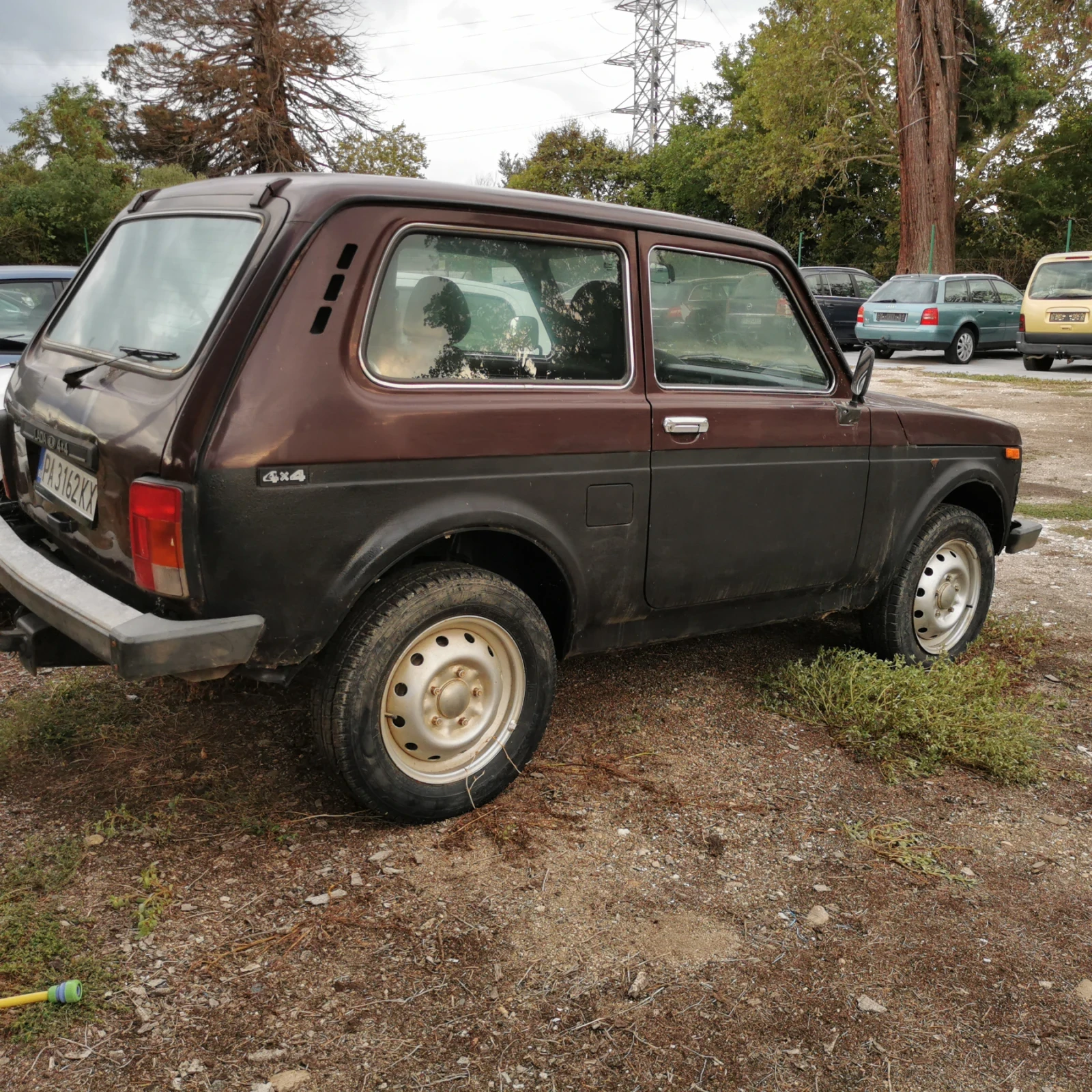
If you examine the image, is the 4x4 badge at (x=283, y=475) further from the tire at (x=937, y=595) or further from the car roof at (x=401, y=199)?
the tire at (x=937, y=595)

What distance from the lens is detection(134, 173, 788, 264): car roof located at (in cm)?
300

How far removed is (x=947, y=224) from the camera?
2503 cm

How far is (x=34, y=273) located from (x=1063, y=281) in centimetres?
1601

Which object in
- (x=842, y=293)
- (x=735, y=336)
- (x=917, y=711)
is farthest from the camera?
(x=842, y=293)

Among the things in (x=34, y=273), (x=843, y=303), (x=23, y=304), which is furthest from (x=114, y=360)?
(x=843, y=303)

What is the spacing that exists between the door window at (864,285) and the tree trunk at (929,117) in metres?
1.54

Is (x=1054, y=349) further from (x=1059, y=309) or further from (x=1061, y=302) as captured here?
(x=1061, y=302)

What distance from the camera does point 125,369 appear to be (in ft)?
10.5

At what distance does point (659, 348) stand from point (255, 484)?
61.3 inches

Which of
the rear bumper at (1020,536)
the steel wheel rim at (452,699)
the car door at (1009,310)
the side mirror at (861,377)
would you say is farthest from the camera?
the car door at (1009,310)

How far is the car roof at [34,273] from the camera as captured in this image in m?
7.77

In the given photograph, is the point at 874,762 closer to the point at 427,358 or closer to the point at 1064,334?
the point at 427,358

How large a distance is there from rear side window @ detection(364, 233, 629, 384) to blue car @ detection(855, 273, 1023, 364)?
17446 mm

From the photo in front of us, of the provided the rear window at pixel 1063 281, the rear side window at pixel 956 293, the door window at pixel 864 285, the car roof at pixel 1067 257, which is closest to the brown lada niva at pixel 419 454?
the rear window at pixel 1063 281
